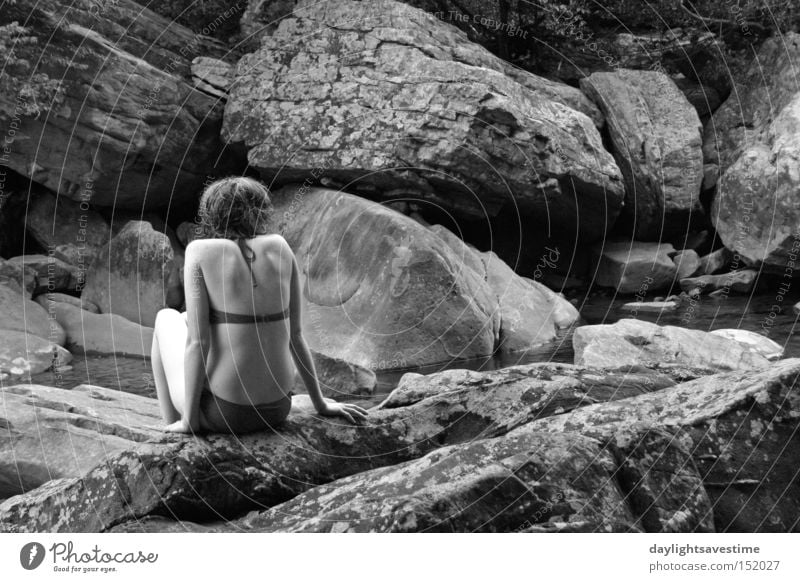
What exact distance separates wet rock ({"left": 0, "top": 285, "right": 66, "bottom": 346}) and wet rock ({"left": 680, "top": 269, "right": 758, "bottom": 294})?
8.68 meters

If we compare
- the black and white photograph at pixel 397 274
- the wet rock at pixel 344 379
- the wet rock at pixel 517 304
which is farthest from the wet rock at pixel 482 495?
the wet rock at pixel 517 304

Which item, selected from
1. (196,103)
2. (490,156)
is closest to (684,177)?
(490,156)

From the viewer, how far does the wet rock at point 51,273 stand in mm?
10258

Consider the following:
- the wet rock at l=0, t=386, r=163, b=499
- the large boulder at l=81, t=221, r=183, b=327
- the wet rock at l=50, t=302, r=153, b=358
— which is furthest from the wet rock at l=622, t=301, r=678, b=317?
the wet rock at l=0, t=386, r=163, b=499

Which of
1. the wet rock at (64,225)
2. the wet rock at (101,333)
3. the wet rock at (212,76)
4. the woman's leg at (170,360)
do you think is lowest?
the wet rock at (101,333)

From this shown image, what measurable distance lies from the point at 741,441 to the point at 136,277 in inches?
333

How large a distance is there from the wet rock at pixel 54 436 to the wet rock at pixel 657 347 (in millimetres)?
4478

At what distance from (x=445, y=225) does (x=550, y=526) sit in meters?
9.22

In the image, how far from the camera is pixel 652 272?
12453 millimetres

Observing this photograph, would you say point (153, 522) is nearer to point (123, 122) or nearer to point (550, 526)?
point (550, 526)

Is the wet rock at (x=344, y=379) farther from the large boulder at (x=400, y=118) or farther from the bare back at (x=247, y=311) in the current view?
the bare back at (x=247, y=311)

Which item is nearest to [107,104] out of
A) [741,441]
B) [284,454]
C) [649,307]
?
[649,307]

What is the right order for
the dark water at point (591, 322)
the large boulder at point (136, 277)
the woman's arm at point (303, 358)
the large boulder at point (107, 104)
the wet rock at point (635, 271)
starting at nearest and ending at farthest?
the woman's arm at point (303, 358) < the dark water at point (591, 322) < the large boulder at point (136, 277) < the large boulder at point (107, 104) < the wet rock at point (635, 271)

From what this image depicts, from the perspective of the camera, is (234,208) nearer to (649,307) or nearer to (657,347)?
(657,347)
